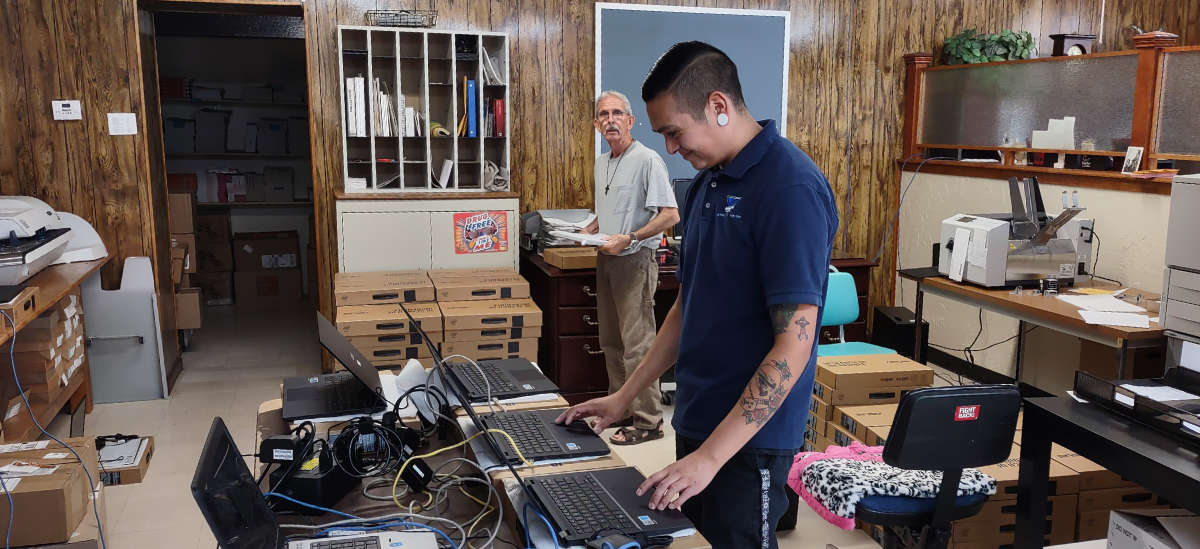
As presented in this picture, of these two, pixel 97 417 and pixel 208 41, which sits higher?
pixel 208 41

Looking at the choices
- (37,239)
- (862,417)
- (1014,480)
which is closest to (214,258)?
(37,239)

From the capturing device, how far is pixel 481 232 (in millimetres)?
4875

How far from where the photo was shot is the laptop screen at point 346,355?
1969 mm

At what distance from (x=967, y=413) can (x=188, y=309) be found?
500 centimetres

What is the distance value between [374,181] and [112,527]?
2.27 meters

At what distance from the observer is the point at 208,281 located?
7.29 meters

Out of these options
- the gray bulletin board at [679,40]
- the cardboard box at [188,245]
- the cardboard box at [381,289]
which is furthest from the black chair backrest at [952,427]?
the cardboard box at [188,245]

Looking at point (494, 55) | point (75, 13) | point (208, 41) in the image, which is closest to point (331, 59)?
point (494, 55)

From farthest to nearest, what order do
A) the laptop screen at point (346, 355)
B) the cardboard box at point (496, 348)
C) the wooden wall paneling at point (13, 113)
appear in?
the wooden wall paneling at point (13, 113) < the cardboard box at point (496, 348) < the laptop screen at point (346, 355)

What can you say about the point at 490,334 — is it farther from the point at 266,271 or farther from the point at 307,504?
the point at 266,271

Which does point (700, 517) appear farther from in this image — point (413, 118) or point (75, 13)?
point (75, 13)

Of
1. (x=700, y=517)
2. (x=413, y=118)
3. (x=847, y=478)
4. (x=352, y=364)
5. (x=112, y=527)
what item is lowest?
(x=112, y=527)

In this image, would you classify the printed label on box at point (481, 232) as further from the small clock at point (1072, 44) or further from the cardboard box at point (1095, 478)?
the small clock at point (1072, 44)

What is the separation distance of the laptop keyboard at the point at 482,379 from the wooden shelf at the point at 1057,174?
11.7 feet
